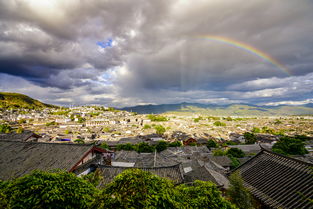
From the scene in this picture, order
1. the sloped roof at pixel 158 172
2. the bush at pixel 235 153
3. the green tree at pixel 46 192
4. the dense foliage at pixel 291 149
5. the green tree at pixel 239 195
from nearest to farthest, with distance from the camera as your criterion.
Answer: the green tree at pixel 46 192 → the green tree at pixel 239 195 → the sloped roof at pixel 158 172 → the dense foliage at pixel 291 149 → the bush at pixel 235 153

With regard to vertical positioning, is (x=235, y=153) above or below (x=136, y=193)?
below

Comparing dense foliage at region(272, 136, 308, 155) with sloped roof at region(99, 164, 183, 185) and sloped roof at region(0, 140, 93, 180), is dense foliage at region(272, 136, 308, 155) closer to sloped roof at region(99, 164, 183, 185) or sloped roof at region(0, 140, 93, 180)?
sloped roof at region(99, 164, 183, 185)

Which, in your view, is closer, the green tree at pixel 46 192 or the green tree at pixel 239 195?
the green tree at pixel 46 192

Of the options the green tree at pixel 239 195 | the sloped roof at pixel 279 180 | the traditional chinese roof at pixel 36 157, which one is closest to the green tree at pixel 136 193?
the green tree at pixel 239 195

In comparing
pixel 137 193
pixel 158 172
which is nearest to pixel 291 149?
pixel 158 172

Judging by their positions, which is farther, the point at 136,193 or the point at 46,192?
the point at 46,192

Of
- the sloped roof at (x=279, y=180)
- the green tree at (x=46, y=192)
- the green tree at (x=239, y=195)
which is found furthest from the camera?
the green tree at (x=239, y=195)

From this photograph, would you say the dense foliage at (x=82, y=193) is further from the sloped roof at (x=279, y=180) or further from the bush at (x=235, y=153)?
the bush at (x=235, y=153)

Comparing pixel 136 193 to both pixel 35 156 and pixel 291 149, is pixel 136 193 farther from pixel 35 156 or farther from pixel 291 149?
pixel 291 149
